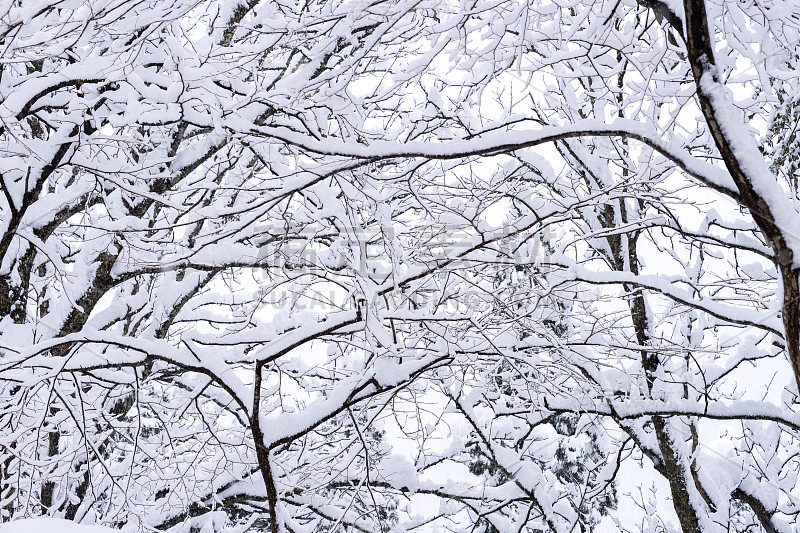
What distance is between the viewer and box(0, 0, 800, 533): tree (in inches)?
95.0

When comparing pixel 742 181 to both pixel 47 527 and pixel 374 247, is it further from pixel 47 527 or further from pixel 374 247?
pixel 374 247

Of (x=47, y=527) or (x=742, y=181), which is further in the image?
(x=742, y=181)

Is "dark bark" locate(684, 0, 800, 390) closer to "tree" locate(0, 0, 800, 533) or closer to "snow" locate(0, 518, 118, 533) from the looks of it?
"tree" locate(0, 0, 800, 533)

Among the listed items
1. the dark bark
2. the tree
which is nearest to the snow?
the tree

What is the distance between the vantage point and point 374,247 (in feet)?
19.9

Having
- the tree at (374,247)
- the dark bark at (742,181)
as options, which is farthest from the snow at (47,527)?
the dark bark at (742,181)

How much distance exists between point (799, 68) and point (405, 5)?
7.65 ft

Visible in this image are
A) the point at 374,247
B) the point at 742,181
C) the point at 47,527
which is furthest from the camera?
the point at 374,247

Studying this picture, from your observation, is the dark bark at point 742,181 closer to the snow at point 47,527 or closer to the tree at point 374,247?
the tree at point 374,247

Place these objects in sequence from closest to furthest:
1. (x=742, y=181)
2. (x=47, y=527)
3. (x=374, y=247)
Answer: (x=47, y=527) < (x=742, y=181) < (x=374, y=247)

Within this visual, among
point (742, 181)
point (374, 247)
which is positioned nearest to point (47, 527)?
point (742, 181)

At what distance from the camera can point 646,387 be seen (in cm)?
502

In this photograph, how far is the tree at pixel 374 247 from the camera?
241 centimetres

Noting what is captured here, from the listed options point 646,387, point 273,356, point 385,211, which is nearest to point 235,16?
point 385,211
